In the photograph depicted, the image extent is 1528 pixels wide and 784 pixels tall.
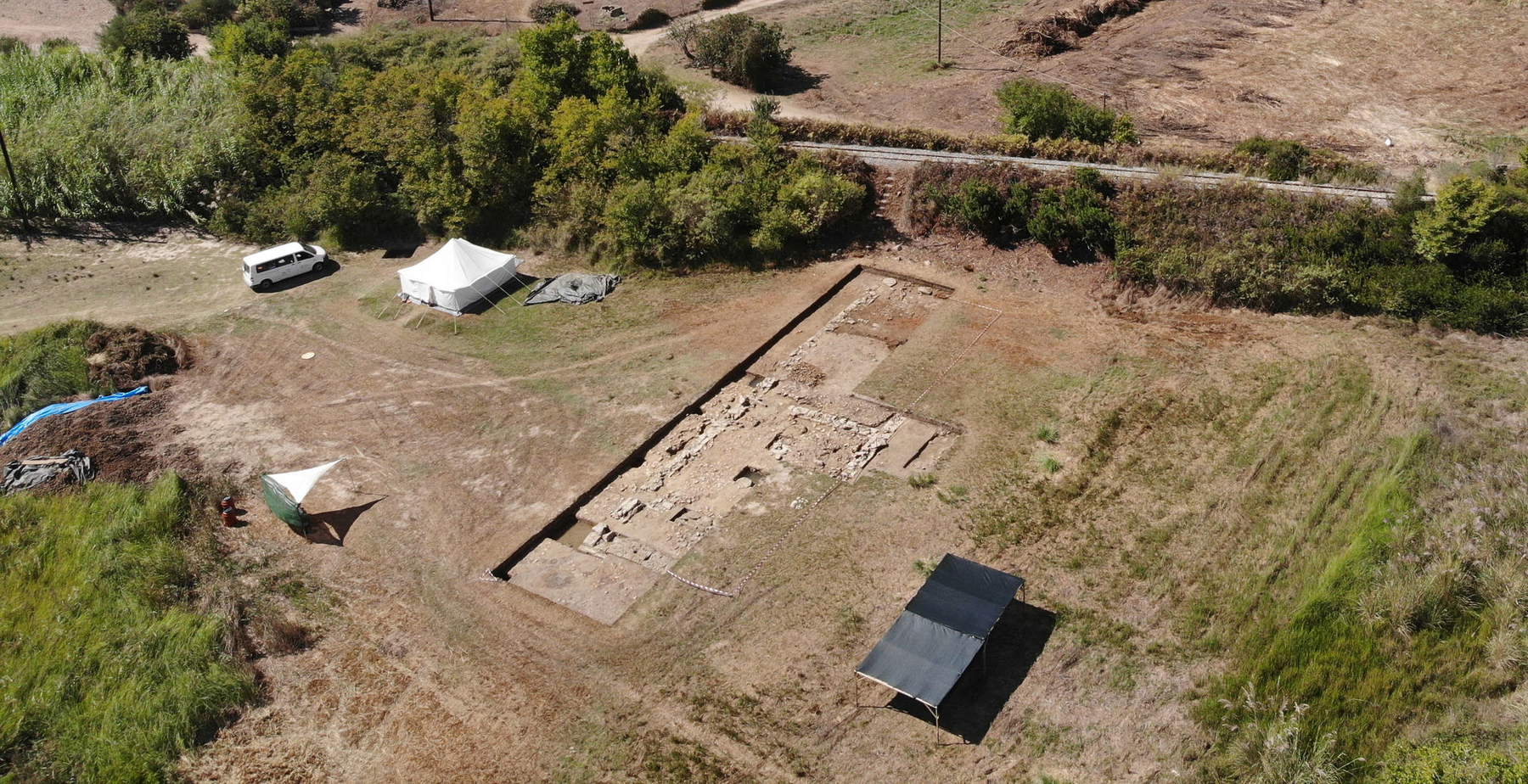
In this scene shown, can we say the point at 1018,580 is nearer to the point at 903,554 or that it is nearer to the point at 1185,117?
the point at 903,554

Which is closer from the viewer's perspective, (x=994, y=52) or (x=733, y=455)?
(x=733, y=455)

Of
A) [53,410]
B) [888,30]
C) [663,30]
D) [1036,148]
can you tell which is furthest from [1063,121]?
[53,410]

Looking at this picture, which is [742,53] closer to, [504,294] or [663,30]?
[663,30]

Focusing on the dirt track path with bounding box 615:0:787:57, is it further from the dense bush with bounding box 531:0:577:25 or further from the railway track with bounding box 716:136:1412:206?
the railway track with bounding box 716:136:1412:206

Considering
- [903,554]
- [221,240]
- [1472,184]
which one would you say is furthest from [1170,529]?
[221,240]

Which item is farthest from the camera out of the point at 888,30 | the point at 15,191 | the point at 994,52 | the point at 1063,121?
the point at 888,30

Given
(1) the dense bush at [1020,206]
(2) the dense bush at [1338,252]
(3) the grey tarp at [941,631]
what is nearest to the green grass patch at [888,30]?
(1) the dense bush at [1020,206]

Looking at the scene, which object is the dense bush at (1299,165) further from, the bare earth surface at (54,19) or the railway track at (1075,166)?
the bare earth surface at (54,19)

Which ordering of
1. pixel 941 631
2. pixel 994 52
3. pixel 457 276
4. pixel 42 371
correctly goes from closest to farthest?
pixel 941 631 → pixel 42 371 → pixel 457 276 → pixel 994 52
